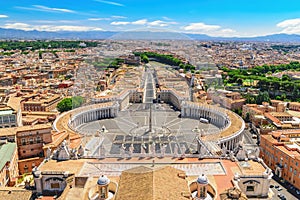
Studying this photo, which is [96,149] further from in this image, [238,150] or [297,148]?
[297,148]

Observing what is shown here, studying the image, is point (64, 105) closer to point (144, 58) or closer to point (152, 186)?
point (152, 186)

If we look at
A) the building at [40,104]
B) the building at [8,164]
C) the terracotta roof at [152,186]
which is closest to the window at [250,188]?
the terracotta roof at [152,186]

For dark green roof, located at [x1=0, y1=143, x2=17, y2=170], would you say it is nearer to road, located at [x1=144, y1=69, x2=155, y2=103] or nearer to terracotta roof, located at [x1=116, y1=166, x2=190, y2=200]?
terracotta roof, located at [x1=116, y1=166, x2=190, y2=200]

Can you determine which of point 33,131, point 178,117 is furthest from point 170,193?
point 178,117

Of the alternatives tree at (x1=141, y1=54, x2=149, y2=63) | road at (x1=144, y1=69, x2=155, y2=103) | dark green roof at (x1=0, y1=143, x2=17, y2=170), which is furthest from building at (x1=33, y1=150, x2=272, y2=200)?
tree at (x1=141, y1=54, x2=149, y2=63)

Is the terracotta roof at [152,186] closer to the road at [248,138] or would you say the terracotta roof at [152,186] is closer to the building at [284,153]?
the building at [284,153]

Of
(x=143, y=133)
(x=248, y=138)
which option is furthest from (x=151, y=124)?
(x=248, y=138)

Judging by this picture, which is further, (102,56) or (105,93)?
(102,56)
